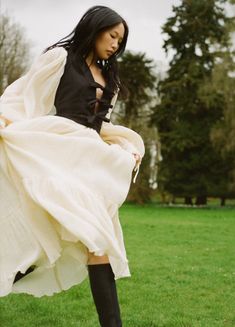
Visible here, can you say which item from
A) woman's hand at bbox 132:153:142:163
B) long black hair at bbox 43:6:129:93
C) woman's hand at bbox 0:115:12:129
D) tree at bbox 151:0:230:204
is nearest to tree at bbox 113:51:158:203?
tree at bbox 151:0:230:204

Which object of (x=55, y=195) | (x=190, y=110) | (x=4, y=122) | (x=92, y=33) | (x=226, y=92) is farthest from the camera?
(x=190, y=110)

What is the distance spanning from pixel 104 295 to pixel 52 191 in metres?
0.68

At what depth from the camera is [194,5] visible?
38.7m

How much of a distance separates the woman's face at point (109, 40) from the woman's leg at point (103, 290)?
4.23 ft

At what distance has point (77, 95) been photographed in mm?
3529

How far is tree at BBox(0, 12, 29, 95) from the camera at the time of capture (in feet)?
114

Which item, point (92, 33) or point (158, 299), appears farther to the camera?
point (158, 299)

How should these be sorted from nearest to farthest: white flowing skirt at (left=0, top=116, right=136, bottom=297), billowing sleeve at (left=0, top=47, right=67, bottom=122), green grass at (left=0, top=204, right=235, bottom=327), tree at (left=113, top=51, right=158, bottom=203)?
1. white flowing skirt at (left=0, top=116, right=136, bottom=297)
2. billowing sleeve at (left=0, top=47, right=67, bottom=122)
3. green grass at (left=0, top=204, right=235, bottom=327)
4. tree at (left=113, top=51, right=158, bottom=203)

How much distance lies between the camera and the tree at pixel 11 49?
3472 cm

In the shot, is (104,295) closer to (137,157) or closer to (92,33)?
(137,157)

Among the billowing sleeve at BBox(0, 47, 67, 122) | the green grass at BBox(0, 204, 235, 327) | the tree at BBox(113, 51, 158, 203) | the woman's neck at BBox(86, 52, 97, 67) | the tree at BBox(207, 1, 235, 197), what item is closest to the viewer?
the billowing sleeve at BBox(0, 47, 67, 122)

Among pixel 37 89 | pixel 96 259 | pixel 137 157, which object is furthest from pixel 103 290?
pixel 37 89

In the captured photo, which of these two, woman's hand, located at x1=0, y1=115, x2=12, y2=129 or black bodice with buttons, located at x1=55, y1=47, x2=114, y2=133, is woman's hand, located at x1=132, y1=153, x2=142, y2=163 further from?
woman's hand, located at x1=0, y1=115, x2=12, y2=129

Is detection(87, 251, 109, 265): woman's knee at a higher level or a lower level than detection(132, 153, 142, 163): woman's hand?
lower
